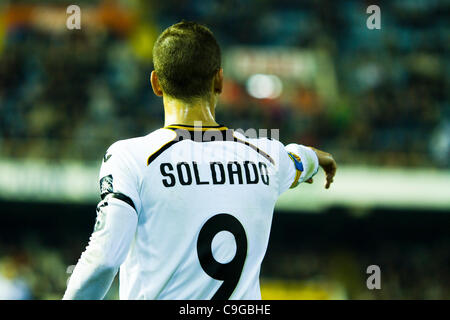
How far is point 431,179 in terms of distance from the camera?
11930mm

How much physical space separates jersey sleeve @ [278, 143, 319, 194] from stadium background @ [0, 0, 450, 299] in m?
7.98

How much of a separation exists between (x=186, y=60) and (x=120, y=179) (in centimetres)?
43

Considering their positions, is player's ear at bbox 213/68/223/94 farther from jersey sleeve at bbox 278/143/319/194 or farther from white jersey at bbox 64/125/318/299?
jersey sleeve at bbox 278/143/319/194

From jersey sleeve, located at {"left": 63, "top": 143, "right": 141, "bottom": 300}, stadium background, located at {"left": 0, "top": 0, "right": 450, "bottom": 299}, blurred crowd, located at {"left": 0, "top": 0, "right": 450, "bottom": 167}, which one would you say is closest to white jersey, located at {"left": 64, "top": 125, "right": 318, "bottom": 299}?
jersey sleeve, located at {"left": 63, "top": 143, "right": 141, "bottom": 300}

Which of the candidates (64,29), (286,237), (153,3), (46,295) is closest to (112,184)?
(46,295)

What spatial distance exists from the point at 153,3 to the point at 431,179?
7.96 metres

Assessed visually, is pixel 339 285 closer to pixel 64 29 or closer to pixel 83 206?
pixel 83 206

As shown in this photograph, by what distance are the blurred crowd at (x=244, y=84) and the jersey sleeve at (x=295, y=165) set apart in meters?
9.57

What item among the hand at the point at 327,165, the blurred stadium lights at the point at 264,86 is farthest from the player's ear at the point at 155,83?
the blurred stadium lights at the point at 264,86

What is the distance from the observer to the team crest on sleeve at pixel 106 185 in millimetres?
1947

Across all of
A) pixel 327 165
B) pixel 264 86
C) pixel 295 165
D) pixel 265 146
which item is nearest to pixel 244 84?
pixel 264 86

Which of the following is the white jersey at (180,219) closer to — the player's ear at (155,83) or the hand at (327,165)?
the player's ear at (155,83)

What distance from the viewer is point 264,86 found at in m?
14.3
